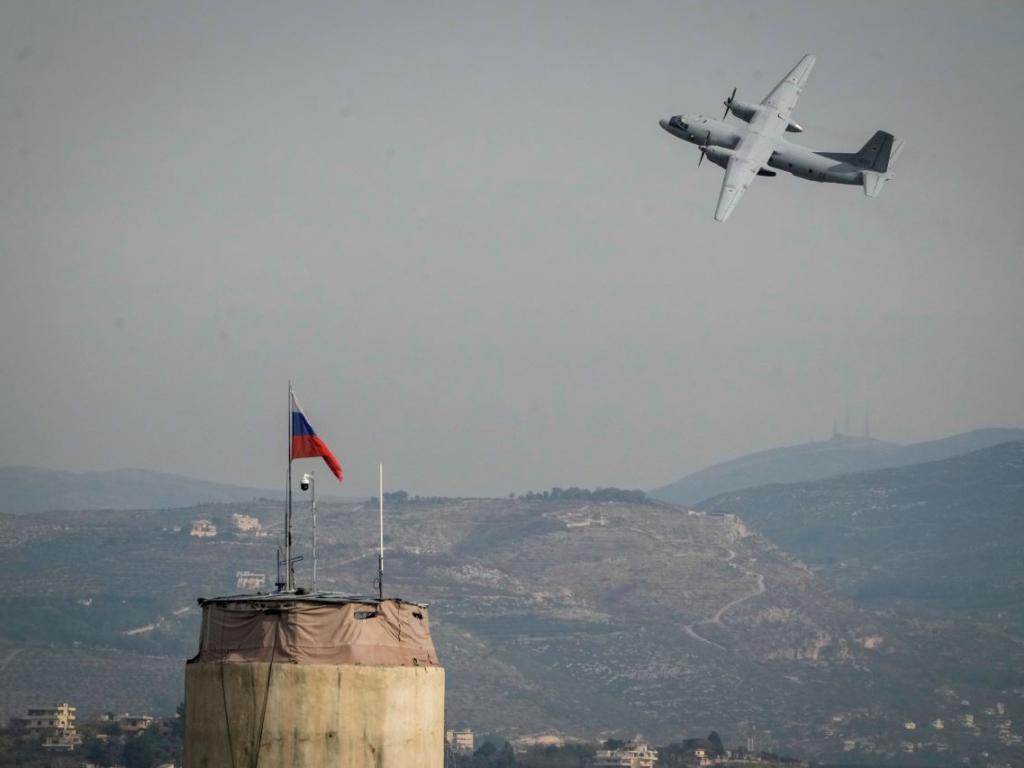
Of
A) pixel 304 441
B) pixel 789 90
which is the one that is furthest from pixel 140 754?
pixel 304 441

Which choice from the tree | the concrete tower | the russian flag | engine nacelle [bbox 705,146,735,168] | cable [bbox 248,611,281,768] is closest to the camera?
cable [bbox 248,611,281,768]

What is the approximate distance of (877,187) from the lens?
109750 mm

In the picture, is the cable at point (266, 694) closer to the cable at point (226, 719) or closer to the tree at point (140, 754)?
the cable at point (226, 719)

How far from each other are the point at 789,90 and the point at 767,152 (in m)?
12.4

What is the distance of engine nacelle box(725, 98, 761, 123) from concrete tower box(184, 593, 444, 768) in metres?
78.7

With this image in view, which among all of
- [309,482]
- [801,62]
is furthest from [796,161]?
[309,482]

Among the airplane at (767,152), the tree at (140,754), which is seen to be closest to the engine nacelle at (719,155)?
the airplane at (767,152)

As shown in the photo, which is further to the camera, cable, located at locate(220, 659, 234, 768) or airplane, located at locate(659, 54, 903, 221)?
airplane, located at locate(659, 54, 903, 221)

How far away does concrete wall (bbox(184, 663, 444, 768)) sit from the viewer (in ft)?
103

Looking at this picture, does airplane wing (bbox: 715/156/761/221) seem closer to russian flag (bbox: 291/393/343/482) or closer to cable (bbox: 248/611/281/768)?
russian flag (bbox: 291/393/343/482)

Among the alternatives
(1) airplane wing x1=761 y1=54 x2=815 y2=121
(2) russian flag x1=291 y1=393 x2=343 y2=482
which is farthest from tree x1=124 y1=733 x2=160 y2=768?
(2) russian flag x1=291 y1=393 x2=343 y2=482

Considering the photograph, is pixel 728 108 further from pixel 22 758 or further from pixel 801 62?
pixel 22 758

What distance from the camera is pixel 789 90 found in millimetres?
118875

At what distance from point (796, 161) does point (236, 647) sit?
8084 cm
